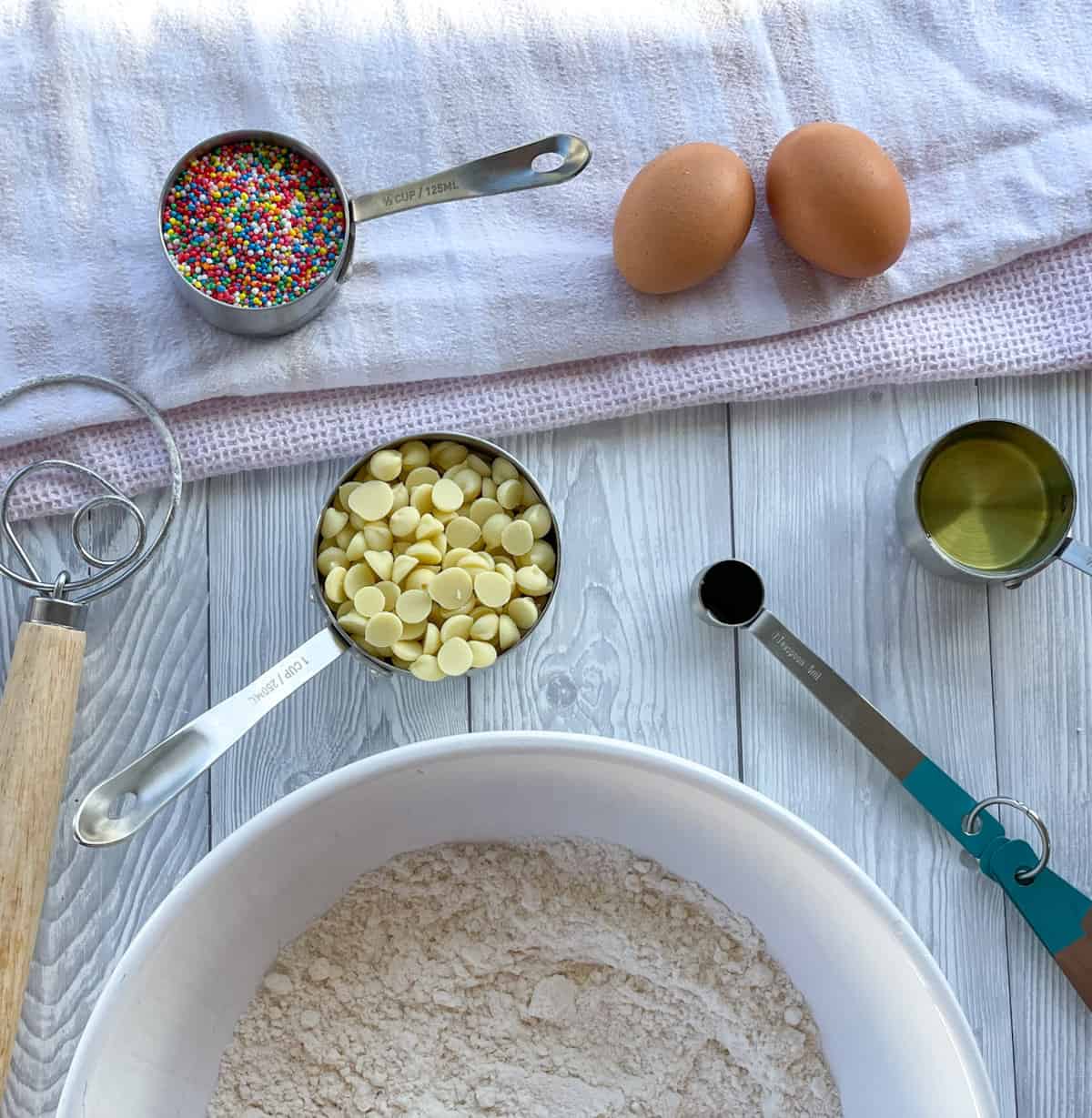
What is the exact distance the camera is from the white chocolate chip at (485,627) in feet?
3.13

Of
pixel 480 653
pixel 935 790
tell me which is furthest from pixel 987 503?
pixel 480 653

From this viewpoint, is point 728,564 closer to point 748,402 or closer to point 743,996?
point 748,402

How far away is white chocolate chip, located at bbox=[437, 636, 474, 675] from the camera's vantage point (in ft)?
3.09

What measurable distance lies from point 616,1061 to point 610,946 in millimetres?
97

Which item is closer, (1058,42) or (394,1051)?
(394,1051)

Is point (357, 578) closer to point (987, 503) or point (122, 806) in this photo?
point (122, 806)

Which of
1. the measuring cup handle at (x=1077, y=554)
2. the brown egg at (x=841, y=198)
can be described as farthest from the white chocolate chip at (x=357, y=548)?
the measuring cup handle at (x=1077, y=554)

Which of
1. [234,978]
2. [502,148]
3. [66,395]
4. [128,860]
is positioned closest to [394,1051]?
[234,978]

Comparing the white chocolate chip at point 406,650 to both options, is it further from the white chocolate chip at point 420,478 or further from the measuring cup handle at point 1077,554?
the measuring cup handle at point 1077,554

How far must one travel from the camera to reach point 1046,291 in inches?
42.7

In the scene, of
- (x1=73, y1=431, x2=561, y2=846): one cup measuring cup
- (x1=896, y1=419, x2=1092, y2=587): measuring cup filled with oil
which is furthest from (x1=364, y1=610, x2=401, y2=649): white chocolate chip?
(x1=896, y1=419, x2=1092, y2=587): measuring cup filled with oil

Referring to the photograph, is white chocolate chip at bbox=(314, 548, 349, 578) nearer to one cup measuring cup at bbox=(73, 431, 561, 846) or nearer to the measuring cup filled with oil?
one cup measuring cup at bbox=(73, 431, 561, 846)

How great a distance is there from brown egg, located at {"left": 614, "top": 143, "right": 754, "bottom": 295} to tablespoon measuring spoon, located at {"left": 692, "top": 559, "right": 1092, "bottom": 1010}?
0.86 ft

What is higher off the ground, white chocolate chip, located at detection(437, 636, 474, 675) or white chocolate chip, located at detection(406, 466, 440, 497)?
white chocolate chip, located at detection(406, 466, 440, 497)
